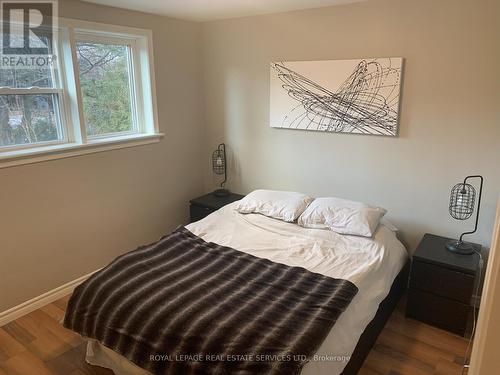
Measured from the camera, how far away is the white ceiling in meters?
2.73

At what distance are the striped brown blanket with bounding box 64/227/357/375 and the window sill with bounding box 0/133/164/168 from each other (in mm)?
999

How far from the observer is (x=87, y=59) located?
9.52ft

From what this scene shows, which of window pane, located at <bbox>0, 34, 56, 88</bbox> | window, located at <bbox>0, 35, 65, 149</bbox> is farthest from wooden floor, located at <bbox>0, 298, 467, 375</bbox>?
window pane, located at <bbox>0, 34, 56, 88</bbox>

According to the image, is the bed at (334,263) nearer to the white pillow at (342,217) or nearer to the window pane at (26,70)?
the white pillow at (342,217)

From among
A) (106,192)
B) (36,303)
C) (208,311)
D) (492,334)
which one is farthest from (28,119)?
(492,334)

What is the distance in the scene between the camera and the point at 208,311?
5.90 ft

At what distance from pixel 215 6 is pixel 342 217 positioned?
6.29 feet

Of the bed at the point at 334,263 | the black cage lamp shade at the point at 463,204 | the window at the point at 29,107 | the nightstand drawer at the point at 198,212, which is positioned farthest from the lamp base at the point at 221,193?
the black cage lamp shade at the point at 463,204

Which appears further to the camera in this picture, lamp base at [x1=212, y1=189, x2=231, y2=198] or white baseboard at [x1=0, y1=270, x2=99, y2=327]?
lamp base at [x1=212, y1=189, x2=231, y2=198]

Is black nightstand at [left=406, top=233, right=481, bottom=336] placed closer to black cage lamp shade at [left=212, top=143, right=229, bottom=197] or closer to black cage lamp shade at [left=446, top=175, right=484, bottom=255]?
black cage lamp shade at [left=446, top=175, right=484, bottom=255]

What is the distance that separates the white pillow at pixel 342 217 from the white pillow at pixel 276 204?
8 cm

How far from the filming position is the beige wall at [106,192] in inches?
102

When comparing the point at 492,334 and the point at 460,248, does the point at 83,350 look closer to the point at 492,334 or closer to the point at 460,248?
the point at 492,334

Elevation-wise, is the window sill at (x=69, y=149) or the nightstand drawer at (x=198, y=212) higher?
the window sill at (x=69, y=149)
